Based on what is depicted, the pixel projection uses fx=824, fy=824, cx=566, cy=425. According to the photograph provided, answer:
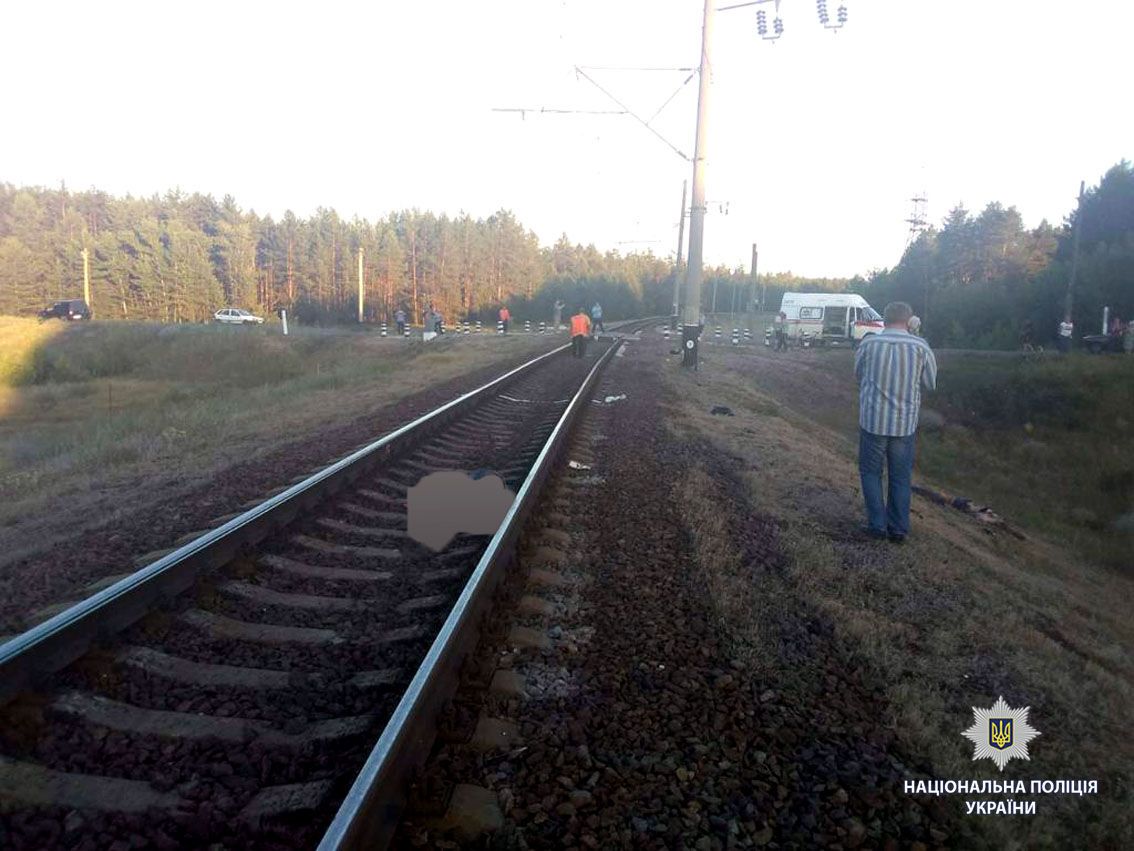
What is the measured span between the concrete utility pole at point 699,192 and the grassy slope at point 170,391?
6.50 metres

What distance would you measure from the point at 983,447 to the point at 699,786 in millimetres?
19919

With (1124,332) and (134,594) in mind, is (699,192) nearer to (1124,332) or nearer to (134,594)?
(134,594)

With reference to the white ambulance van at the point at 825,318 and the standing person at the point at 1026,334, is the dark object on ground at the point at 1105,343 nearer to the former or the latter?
the standing person at the point at 1026,334

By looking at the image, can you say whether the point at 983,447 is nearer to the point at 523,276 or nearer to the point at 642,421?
the point at 642,421

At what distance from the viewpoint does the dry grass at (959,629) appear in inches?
131

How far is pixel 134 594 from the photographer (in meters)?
4.15

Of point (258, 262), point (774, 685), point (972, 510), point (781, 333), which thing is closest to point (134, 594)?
point (774, 685)

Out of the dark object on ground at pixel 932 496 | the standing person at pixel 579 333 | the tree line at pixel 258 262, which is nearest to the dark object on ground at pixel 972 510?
the dark object on ground at pixel 932 496

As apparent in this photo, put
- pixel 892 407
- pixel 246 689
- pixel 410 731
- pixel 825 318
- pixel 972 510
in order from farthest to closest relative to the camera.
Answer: pixel 825 318
pixel 972 510
pixel 892 407
pixel 246 689
pixel 410 731

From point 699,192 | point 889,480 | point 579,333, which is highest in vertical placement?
point 699,192

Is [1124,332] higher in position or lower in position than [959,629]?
higher

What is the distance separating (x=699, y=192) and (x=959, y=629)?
16965 mm

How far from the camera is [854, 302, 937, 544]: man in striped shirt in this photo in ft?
21.4

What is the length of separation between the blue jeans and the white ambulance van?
1396 inches
